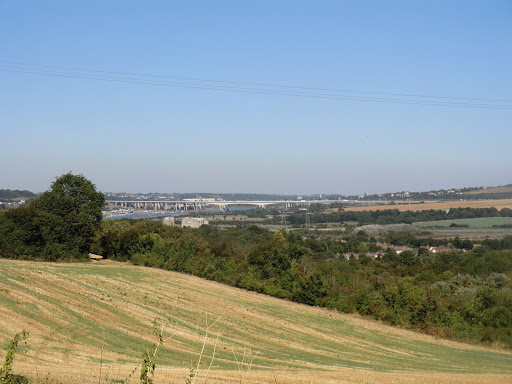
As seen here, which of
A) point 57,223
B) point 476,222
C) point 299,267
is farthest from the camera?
point 476,222

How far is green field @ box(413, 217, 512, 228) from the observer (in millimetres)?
73188

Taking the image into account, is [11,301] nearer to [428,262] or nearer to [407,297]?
[407,297]

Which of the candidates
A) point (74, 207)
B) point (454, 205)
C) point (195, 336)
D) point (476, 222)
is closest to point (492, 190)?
point (476, 222)

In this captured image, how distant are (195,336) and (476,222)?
69639 mm

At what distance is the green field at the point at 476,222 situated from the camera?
73.2 m

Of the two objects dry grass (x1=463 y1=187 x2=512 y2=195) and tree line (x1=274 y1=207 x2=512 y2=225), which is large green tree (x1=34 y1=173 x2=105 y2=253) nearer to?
dry grass (x1=463 y1=187 x2=512 y2=195)

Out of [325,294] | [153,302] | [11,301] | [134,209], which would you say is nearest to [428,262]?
[325,294]

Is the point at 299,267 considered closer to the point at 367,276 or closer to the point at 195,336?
the point at 367,276

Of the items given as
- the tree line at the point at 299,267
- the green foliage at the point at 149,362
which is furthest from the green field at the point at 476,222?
the green foliage at the point at 149,362

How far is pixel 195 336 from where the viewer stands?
73.9ft

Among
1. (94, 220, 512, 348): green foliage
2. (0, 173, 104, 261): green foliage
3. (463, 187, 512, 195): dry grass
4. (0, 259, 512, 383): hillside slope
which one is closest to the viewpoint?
(0, 259, 512, 383): hillside slope

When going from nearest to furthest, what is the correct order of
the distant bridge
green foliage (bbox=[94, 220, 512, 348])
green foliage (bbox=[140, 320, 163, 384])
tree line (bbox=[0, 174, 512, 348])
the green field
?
green foliage (bbox=[140, 320, 163, 384]), green foliage (bbox=[94, 220, 512, 348]), tree line (bbox=[0, 174, 512, 348]), the green field, the distant bridge

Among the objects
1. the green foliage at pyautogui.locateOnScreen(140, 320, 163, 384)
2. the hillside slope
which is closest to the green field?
the hillside slope

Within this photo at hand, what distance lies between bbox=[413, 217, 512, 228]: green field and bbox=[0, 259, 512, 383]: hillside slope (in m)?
45.6
